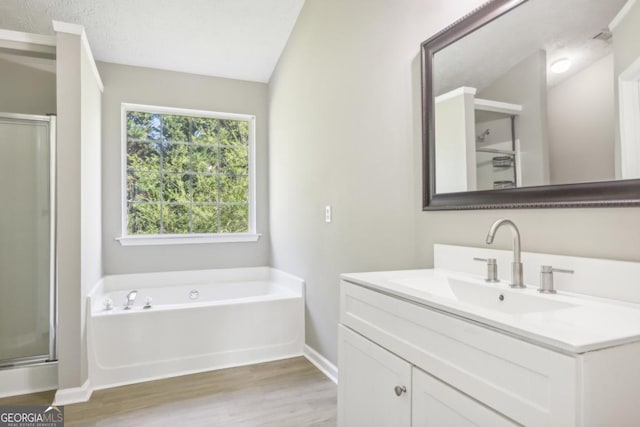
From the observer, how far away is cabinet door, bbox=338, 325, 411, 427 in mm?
1127

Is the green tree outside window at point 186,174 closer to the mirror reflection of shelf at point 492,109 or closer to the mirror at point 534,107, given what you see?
the mirror at point 534,107

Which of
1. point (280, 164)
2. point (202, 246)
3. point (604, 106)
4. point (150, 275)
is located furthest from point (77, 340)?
point (604, 106)

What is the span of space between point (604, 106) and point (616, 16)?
24 centimetres

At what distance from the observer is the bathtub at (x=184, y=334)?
2.46 m

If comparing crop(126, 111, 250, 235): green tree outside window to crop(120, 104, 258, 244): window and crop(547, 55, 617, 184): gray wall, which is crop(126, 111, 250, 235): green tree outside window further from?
crop(547, 55, 617, 184): gray wall

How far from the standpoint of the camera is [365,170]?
2.17 metres

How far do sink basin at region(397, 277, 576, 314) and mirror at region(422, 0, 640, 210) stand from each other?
11.6 inches

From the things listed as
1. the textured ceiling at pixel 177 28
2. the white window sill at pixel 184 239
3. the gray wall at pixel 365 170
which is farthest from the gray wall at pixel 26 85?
the gray wall at pixel 365 170

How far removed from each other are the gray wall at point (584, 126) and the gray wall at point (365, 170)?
0.38 ft

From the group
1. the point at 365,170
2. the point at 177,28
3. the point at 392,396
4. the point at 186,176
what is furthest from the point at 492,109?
the point at 186,176

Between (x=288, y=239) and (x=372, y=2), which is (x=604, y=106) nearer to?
(x=372, y=2)

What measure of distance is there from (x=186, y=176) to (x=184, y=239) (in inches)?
24.3

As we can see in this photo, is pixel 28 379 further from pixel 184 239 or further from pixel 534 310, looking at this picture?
pixel 534 310

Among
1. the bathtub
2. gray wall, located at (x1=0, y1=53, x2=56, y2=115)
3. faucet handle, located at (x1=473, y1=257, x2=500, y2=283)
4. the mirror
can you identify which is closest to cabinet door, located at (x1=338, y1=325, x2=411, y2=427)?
faucet handle, located at (x1=473, y1=257, x2=500, y2=283)
